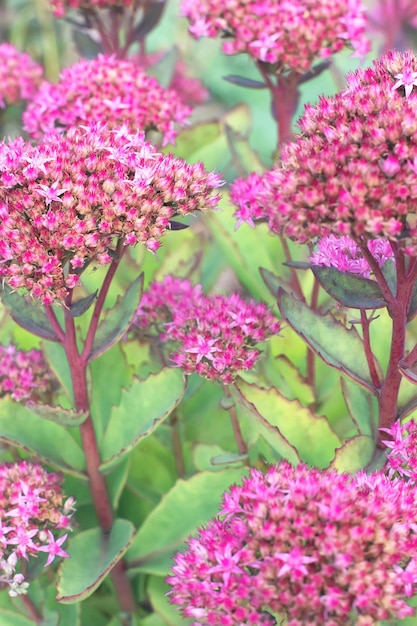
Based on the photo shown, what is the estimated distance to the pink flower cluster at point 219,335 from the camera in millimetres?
1487

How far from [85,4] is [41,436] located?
1315 mm

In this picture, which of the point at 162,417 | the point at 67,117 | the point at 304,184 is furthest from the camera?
the point at 67,117

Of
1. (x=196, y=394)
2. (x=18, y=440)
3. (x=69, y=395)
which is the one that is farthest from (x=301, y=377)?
(x=18, y=440)

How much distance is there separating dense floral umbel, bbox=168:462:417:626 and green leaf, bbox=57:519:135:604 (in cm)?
29

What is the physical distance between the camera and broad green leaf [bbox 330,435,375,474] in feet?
4.61

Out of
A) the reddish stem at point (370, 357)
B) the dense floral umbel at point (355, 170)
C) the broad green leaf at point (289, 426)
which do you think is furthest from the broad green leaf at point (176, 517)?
the dense floral umbel at point (355, 170)

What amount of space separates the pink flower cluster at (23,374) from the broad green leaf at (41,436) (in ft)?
0.24

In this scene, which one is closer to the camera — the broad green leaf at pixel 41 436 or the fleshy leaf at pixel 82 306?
the fleshy leaf at pixel 82 306

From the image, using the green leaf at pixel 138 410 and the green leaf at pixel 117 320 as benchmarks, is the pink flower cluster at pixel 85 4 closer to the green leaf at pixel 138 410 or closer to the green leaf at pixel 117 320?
the green leaf at pixel 117 320

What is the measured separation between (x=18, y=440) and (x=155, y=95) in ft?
3.07

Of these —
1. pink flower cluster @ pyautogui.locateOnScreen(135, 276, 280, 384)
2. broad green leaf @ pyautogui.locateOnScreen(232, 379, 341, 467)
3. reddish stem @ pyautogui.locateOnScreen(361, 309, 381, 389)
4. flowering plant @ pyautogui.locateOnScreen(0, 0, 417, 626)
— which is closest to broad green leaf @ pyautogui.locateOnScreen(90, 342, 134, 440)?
flowering plant @ pyautogui.locateOnScreen(0, 0, 417, 626)

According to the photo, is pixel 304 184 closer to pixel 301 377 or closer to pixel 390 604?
pixel 390 604

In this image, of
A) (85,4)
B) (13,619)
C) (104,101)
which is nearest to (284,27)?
(104,101)

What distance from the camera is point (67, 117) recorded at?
1.94 metres
